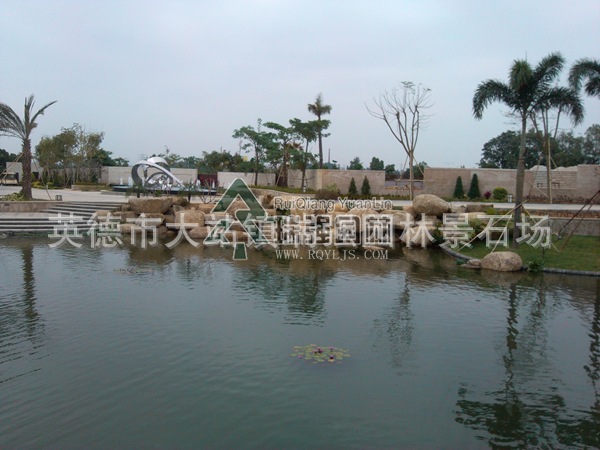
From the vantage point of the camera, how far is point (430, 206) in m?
19.1

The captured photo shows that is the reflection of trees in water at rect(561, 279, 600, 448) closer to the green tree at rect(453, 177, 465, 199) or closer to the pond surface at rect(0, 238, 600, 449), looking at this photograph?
the pond surface at rect(0, 238, 600, 449)

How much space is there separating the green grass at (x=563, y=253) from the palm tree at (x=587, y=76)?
15.2ft

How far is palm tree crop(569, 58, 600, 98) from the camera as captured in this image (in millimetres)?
15906

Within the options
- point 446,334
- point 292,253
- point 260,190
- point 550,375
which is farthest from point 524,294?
Answer: point 260,190

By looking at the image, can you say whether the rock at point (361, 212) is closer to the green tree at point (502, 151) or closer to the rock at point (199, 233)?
the rock at point (199, 233)

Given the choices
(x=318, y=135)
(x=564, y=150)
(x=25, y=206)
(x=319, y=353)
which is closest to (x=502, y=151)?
(x=564, y=150)

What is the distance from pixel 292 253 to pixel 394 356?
29.6ft

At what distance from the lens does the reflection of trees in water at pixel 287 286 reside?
916 cm

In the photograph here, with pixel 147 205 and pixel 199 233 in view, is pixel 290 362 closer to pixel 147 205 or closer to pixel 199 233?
pixel 199 233

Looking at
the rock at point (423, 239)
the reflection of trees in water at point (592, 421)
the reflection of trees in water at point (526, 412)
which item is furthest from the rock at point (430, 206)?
the reflection of trees in water at point (526, 412)

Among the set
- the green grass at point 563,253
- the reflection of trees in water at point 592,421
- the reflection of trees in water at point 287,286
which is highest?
the green grass at point 563,253

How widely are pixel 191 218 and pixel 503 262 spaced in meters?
11.3

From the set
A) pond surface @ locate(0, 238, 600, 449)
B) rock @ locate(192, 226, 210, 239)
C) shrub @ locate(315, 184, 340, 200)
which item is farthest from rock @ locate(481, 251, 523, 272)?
shrub @ locate(315, 184, 340, 200)

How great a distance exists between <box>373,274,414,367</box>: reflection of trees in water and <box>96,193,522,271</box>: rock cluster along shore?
8883mm
